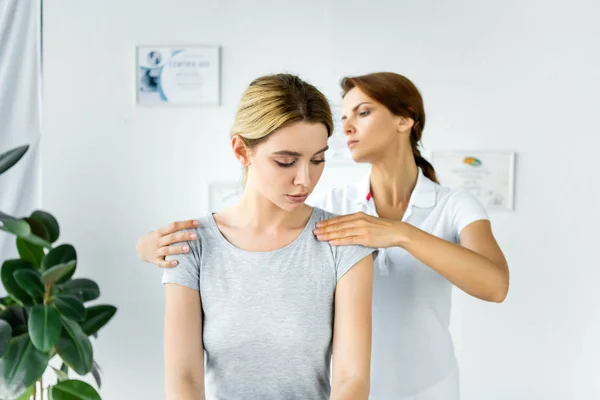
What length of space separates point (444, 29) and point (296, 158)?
1752mm

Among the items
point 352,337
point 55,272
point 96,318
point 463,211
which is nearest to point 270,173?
point 352,337

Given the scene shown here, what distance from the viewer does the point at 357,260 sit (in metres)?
1.42

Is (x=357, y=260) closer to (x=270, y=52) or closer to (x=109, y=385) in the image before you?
(x=270, y=52)

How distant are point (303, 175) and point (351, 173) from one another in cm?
158

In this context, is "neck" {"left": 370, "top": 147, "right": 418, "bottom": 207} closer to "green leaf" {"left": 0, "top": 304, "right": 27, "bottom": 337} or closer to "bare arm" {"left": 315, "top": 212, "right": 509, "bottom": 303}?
"bare arm" {"left": 315, "top": 212, "right": 509, "bottom": 303}

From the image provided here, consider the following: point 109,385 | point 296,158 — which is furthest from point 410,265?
point 109,385

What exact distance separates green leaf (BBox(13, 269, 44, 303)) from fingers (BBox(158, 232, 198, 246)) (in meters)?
0.90

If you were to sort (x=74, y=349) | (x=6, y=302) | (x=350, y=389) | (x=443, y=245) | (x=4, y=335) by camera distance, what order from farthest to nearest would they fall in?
(x=6, y=302) < (x=74, y=349) < (x=4, y=335) < (x=443, y=245) < (x=350, y=389)

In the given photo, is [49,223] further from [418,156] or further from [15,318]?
[418,156]

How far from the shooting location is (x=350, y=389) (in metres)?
1.34

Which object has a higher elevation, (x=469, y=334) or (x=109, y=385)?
(x=469, y=334)

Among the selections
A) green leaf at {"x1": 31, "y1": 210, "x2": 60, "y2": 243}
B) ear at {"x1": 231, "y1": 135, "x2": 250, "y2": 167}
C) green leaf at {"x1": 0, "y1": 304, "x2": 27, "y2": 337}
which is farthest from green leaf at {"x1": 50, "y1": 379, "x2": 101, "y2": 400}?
ear at {"x1": 231, "y1": 135, "x2": 250, "y2": 167}

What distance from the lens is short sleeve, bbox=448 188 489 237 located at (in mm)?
1773

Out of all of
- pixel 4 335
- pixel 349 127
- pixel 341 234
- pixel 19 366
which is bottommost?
pixel 19 366
